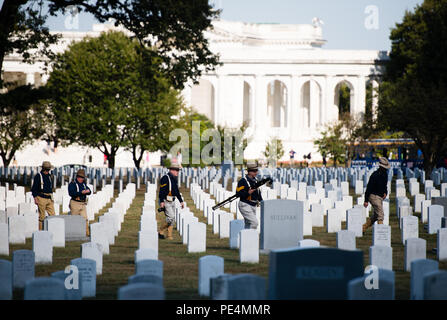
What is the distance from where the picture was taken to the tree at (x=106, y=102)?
132 feet

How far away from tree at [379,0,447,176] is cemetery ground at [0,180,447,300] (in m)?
22.3

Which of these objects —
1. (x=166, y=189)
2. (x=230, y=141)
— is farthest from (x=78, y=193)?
(x=230, y=141)

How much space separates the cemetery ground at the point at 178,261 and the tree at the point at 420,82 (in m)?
22.3

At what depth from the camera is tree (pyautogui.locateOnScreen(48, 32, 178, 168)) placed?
132 ft

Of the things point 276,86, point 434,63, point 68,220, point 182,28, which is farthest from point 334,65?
point 68,220

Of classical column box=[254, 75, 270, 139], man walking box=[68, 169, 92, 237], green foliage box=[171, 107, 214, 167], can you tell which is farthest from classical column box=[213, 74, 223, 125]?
man walking box=[68, 169, 92, 237]

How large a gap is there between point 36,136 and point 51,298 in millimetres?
41648

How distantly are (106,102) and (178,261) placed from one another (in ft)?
93.5

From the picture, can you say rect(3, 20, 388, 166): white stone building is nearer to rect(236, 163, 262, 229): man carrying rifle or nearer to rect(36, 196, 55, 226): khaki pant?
rect(36, 196, 55, 226): khaki pant

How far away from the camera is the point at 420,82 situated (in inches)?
2258

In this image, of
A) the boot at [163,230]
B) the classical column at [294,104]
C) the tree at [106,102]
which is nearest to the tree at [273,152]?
the classical column at [294,104]

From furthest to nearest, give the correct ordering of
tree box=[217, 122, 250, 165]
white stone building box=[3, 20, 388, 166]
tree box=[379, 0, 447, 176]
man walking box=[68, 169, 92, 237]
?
1. white stone building box=[3, 20, 388, 166]
2. tree box=[217, 122, 250, 165]
3. tree box=[379, 0, 447, 176]
4. man walking box=[68, 169, 92, 237]

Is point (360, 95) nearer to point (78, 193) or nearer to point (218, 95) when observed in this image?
point (218, 95)
